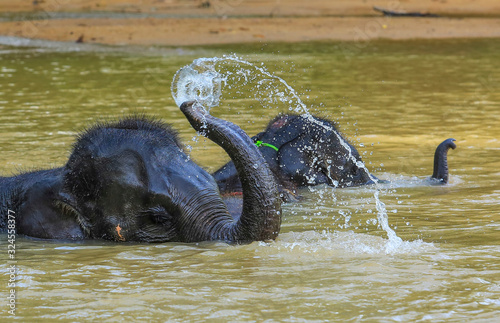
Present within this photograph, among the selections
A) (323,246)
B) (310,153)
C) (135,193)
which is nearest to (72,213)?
(135,193)

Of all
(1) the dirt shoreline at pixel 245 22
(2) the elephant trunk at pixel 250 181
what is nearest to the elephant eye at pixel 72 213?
(2) the elephant trunk at pixel 250 181

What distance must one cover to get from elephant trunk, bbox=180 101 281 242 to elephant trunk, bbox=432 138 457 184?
324 cm

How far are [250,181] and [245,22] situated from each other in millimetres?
20530

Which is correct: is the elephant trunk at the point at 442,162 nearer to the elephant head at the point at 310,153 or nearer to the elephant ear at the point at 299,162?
the elephant head at the point at 310,153

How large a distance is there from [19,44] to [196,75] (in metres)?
18.8

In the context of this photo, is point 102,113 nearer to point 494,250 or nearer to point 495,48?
point 494,250

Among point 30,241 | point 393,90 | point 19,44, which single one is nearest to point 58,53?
point 19,44

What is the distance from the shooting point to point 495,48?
71.8 feet

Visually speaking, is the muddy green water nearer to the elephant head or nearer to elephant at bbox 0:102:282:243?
elephant at bbox 0:102:282:243

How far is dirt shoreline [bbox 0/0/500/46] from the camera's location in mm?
24250

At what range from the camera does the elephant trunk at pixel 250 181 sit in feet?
17.3

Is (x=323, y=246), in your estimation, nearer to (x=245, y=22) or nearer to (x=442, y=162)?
(x=442, y=162)

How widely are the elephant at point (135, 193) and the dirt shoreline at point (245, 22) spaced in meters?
17.7

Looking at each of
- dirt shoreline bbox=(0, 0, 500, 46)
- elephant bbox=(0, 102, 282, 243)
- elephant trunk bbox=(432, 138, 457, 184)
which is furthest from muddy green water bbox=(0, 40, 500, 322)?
dirt shoreline bbox=(0, 0, 500, 46)
